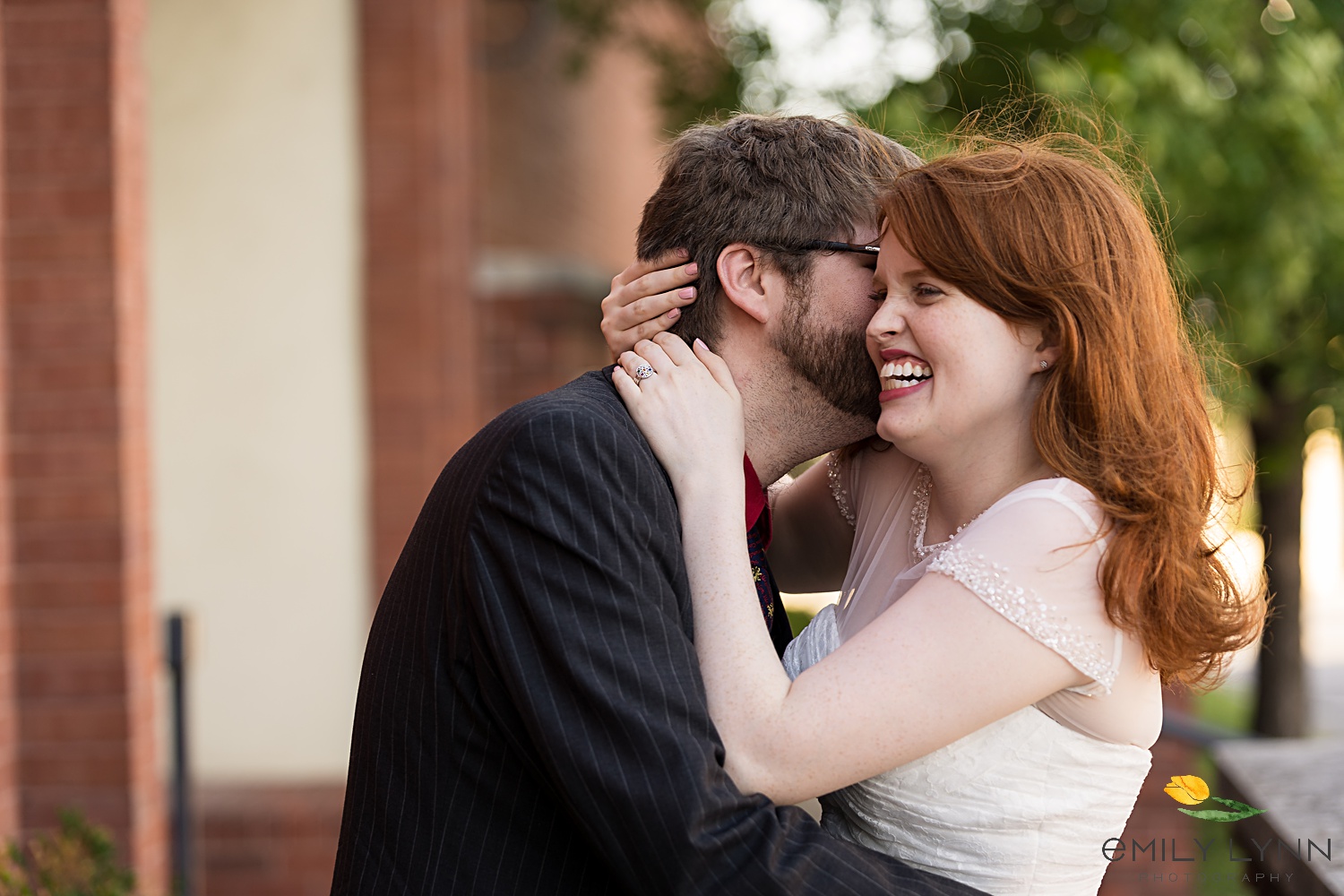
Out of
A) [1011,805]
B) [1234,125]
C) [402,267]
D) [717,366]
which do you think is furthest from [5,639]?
[1234,125]

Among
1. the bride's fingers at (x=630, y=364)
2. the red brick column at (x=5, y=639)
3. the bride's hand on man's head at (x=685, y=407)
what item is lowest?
the red brick column at (x=5, y=639)

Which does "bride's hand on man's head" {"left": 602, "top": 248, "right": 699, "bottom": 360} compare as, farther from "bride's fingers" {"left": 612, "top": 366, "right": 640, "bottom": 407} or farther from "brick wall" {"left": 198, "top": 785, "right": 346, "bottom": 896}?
"brick wall" {"left": 198, "top": 785, "right": 346, "bottom": 896}

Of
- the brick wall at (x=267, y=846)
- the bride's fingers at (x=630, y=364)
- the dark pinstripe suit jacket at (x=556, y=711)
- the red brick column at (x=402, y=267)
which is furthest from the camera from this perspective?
the red brick column at (x=402, y=267)

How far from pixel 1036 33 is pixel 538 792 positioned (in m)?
4.83

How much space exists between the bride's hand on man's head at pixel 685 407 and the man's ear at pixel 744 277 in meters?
0.10

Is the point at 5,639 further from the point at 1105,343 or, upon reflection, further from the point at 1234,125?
the point at 1234,125

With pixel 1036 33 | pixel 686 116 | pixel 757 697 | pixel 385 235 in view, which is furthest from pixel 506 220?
pixel 757 697

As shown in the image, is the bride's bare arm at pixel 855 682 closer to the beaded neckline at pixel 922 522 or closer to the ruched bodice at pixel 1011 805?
the ruched bodice at pixel 1011 805

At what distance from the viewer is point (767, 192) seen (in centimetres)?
236

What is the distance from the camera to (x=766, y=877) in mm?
1797

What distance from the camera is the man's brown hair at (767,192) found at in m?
2.35

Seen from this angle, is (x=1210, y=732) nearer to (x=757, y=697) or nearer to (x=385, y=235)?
(x=385, y=235)

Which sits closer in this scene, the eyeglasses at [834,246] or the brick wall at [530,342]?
the eyeglasses at [834,246]

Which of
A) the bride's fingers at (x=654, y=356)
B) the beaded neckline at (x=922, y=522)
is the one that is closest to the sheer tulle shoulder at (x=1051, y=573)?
the beaded neckline at (x=922, y=522)
